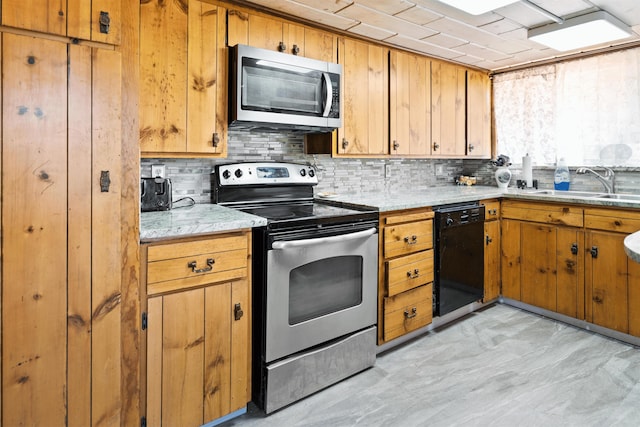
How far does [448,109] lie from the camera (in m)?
3.51

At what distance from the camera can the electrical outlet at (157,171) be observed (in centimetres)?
229

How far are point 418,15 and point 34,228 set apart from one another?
2363 millimetres

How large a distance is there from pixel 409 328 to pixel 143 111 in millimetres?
2056

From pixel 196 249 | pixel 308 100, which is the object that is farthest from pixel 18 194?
pixel 308 100

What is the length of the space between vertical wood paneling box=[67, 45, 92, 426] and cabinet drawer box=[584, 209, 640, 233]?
306cm

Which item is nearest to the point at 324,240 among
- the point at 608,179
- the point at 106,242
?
the point at 106,242

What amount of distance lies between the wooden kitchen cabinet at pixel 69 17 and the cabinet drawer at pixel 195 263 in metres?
0.81

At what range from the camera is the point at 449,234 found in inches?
113

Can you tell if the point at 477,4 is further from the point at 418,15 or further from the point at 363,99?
the point at 363,99

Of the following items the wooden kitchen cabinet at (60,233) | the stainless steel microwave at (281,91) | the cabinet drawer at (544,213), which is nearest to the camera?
the wooden kitchen cabinet at (60,233)

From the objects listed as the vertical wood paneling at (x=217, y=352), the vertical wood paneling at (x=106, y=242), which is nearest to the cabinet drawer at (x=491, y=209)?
the vertical wood paneling at (x=217, y=352)

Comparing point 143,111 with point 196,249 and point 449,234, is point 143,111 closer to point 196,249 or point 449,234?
point 196,249

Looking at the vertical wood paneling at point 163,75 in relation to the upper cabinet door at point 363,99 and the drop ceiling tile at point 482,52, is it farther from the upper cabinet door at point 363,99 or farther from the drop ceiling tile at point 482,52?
the drop ceiling tile at point 482,52

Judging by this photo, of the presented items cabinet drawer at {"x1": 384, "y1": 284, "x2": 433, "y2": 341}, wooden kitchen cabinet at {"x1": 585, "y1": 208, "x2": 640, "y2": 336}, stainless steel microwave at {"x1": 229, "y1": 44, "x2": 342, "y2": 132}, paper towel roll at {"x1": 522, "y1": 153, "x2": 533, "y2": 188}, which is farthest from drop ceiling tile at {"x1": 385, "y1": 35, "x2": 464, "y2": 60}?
cabinet drawer at {"x1": 384, "y1": 284, "x2": 433, "y2": 341}
